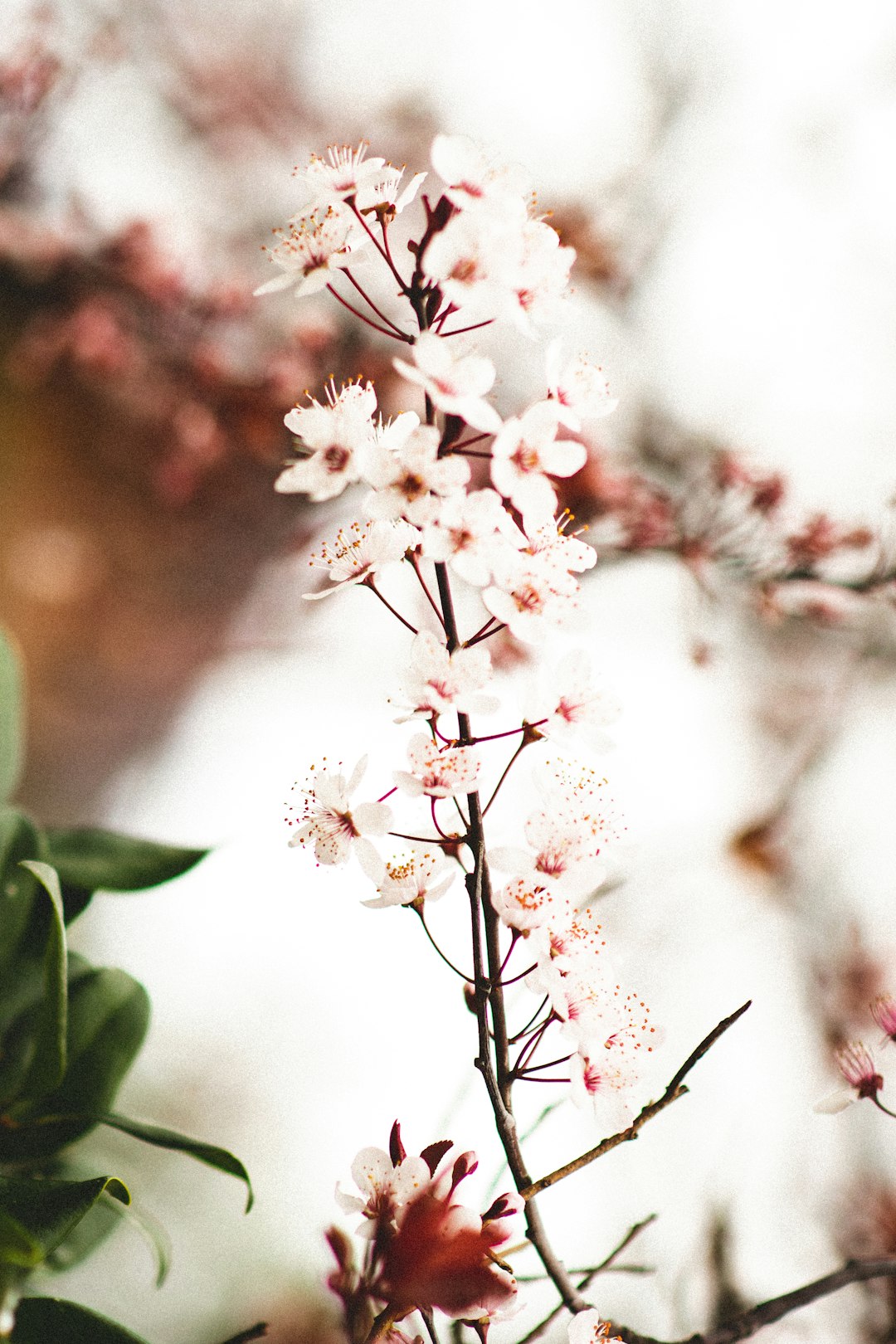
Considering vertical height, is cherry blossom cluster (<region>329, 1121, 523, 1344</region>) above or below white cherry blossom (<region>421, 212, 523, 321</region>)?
below

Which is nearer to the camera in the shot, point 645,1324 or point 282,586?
point 645,1324

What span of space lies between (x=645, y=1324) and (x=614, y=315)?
34.9 inches

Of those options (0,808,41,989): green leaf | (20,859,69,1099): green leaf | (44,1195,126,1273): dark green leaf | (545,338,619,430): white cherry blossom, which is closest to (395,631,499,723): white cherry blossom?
(545,338,619,430): white cherry blossom

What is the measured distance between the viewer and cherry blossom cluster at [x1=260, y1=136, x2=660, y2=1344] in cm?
39

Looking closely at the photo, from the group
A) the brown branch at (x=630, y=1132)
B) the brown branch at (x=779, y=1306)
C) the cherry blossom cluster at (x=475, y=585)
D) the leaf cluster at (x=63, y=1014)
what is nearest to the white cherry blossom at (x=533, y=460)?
the cherry blossom cluster at (x=475, y=585)

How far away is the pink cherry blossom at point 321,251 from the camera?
1.40 feet

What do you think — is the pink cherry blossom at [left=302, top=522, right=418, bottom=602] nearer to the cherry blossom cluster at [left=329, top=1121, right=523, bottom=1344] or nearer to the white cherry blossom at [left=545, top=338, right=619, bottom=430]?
the white cherry blossom at [left=545, top=338, right=619, bottom=430]

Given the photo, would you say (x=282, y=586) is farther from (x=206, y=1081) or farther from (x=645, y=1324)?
(x=645, y=1324)

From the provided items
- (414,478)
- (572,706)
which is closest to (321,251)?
(414,478)

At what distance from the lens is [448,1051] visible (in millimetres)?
823

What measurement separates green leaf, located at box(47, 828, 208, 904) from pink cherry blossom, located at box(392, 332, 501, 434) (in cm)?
39

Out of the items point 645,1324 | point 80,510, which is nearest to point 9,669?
point 80,510

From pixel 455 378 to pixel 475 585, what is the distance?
0.09 meters

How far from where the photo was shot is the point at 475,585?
429 millimetres
